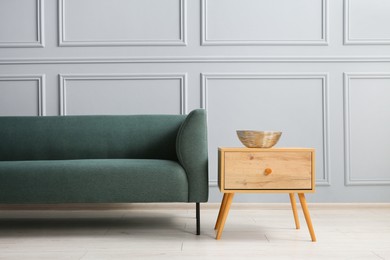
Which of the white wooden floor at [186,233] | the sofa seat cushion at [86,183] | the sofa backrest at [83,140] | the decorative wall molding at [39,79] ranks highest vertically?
the decorative wall molding at [39,79]

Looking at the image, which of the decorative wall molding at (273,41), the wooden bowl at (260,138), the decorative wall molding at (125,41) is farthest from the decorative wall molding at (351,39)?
the wooden bowl at (260,138)

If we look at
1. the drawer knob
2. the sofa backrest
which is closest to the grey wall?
the sofa backrest

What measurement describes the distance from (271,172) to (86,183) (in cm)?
90

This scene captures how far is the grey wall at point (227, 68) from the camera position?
10.8 ft

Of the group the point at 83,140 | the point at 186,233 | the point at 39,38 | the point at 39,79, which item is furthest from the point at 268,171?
the point at 39,38

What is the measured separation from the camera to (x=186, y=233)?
2420 mm

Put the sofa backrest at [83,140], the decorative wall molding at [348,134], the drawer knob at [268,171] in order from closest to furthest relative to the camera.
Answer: the drawer knob at [268,171]
the sofa backrest at [83,140]
the decorative wall molding at [348,134]

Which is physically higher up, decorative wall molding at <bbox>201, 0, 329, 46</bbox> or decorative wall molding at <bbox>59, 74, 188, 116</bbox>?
decorative wall molding at <bbox>201, 0, 329, 46</bbox>

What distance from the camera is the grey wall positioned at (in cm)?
329

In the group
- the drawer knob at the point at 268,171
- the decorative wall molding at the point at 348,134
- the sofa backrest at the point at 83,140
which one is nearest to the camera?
the drawer knob at the point at 268,171

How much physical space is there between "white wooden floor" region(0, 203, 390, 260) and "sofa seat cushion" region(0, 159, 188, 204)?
20 centimetres

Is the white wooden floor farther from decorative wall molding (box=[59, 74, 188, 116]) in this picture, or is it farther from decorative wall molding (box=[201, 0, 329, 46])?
decorative wall molding (box=[201, 0, 329, 46])

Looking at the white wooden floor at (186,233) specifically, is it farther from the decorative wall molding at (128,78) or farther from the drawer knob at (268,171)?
the decorative wall molding at (128,78)

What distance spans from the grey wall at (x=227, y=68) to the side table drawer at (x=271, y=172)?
1047 mm
